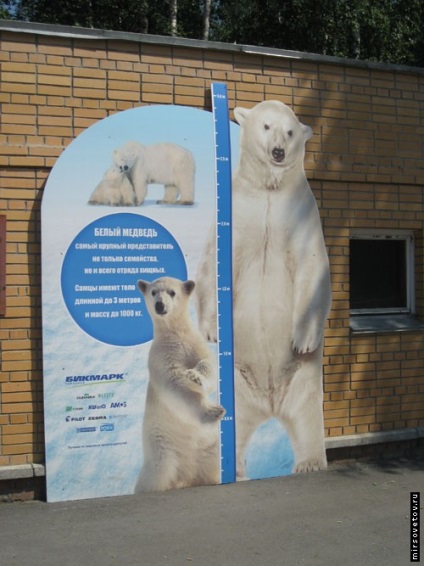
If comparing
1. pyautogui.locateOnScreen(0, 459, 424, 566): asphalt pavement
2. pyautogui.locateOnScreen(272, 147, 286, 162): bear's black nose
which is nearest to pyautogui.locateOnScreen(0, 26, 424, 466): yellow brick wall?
pyautogui.locateOnScreen(272, 147, 286, 162): bear's black nose

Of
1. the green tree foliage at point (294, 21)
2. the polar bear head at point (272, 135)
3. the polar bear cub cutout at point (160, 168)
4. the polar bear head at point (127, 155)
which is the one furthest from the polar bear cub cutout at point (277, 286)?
the green tree foliage at point (294, 21)

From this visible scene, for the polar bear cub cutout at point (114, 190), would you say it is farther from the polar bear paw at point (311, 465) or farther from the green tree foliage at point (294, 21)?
the green tree foliage at point (294, 21)

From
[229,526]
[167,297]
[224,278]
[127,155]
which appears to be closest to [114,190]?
[127,155]

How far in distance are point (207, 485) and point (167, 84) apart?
11.1 ft

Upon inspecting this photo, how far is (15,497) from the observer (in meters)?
5.42

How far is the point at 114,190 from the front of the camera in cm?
566

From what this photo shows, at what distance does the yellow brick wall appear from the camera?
17.9 feet

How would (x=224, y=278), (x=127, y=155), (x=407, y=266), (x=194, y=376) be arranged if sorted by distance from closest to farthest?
(x=127, y=155) → (x=194, y=376) → (x=224, y=278) → (x=407, y=266)

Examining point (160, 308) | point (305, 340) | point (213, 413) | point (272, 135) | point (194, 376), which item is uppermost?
point (272, 135)

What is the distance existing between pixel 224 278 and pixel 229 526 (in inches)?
80.3

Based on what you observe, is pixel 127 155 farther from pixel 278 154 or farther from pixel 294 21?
pixel 294 21

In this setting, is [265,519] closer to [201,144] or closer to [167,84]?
[201,144]

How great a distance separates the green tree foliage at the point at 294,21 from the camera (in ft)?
52.1

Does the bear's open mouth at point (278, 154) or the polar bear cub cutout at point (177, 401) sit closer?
the polar bear cub cutout at point (177, 401)
